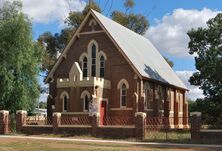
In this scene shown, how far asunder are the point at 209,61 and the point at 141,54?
8276 mm

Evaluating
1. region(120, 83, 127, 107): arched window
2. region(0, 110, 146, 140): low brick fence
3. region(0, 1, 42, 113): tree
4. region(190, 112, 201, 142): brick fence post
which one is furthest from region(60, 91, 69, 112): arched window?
region(190, 112, 201, 142): brick fence post

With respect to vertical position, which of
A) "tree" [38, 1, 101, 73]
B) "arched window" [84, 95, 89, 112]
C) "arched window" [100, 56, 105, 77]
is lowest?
"arched window" [84, 95, 89, 112]

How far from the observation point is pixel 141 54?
45938mm

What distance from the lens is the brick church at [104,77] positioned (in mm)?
39781

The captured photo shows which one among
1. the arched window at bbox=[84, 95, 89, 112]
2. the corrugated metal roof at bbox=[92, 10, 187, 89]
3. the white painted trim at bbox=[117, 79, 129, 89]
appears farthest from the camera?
the corrugated metal roof at bbox=[92, 10, 187, 89]

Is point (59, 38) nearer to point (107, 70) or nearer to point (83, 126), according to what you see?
point (107, 70)

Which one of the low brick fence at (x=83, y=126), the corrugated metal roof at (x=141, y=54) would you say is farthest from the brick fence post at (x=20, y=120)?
the corrugated metal roof at (x=141, y=54)

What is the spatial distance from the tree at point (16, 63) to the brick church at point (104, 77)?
9.06 feet

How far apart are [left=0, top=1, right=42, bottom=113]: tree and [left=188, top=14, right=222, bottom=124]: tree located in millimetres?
14777

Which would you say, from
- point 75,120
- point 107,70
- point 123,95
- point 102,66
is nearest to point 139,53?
point 102,66

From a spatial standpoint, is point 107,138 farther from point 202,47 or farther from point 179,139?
point 202,47

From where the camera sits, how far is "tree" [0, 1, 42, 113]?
132 feet

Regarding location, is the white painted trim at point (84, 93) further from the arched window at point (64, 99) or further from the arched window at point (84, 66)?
the arched window at point (84, 66)

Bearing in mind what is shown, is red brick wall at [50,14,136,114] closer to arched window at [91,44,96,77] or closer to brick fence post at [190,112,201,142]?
arched window at [91,44,96,77]
